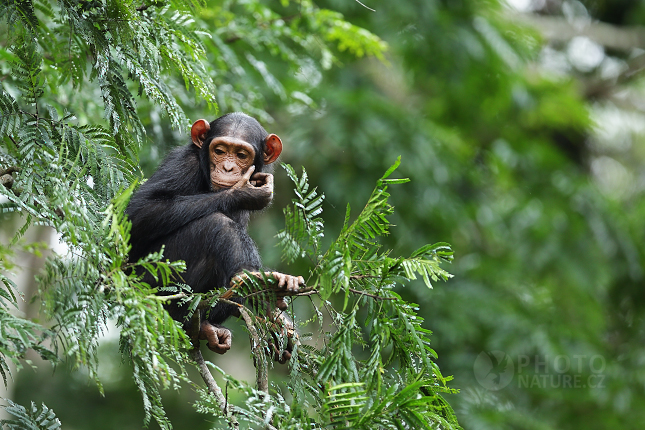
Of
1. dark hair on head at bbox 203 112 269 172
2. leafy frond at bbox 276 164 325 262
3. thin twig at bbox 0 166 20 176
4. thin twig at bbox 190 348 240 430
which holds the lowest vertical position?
thin twig at bbox 190 348 240 430

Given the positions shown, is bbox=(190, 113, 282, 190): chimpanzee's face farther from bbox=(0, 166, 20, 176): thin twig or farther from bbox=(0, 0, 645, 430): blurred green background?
bbox=(0, 0, 645, 430): blurred green background

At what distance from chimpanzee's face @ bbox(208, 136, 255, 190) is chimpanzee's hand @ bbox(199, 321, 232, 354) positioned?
620 mm

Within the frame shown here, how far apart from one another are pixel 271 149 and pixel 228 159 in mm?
354

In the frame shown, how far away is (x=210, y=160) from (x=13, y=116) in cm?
104

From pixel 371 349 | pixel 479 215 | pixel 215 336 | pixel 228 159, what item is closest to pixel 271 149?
pixel 228 159

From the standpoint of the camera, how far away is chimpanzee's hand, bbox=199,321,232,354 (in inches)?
100

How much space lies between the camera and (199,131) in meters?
2.89

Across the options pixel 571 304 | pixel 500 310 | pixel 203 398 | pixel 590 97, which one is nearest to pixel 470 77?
pixel 500 310

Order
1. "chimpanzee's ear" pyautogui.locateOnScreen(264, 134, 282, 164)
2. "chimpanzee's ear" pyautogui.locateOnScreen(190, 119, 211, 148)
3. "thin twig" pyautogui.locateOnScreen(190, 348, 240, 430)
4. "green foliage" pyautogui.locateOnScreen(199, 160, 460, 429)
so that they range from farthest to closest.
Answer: "chimpanzee's ear" pyautogui.locateOnScreen(264, 134, 282, 164), "chimpanzee's ear" pyautogui.locateOnScreen(190, 119, 211, 148), "thin twig" pyautogui.locateOnScreen(190, 348, 240, 430), "green foliage" pyautogui.locateOnScreen(199, 160, 460, 429)

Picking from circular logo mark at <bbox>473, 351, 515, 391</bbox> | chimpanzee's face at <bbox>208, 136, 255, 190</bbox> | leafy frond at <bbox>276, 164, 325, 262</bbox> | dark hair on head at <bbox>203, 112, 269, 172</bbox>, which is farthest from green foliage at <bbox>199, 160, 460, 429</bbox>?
circular logo mark at <bbox>473, 351, 515, 391</bbox>

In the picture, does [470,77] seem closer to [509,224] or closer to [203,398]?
[509,224]

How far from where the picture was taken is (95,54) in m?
2.01

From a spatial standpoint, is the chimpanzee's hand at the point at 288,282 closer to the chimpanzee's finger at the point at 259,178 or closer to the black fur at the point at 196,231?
the black fur at the point at 196,231

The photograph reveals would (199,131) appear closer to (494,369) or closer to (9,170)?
(9,170)
